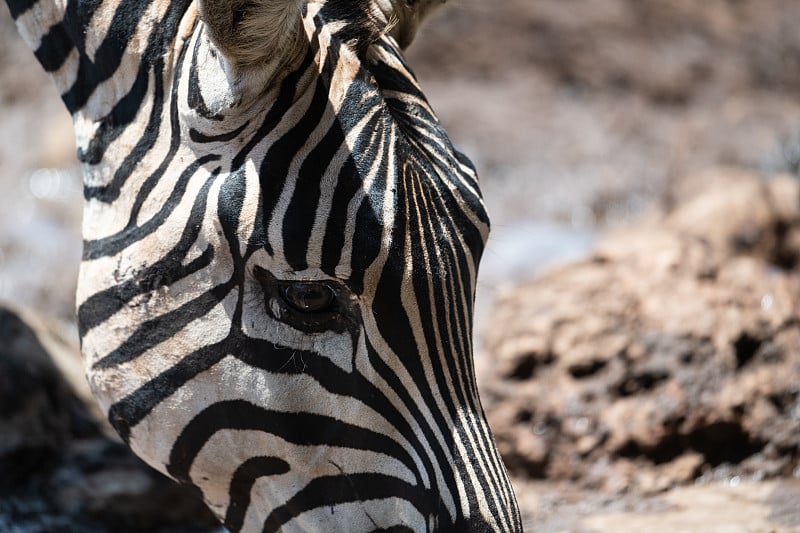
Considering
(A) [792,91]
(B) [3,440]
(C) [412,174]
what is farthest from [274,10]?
(A) [792,91]

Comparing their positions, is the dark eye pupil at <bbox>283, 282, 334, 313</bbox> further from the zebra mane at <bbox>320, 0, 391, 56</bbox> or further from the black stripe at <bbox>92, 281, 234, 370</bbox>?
the zebra mane at <bbox>320, 0, 391, 56</bbox>

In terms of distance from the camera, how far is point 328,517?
7.04 ft

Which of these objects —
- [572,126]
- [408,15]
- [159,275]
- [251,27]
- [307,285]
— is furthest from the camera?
[572,126]

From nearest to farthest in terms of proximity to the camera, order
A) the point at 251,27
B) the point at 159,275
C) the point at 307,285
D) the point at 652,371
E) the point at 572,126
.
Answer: the point at 251,27 < the point at 307,285 < the point at 159,275 < the point at 652,371 < the point at 572,126

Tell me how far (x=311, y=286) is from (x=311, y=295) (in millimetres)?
21

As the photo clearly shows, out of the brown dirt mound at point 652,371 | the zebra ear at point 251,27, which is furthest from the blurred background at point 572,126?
the zebra ear at point 251,27

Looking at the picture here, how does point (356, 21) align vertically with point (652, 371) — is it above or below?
above

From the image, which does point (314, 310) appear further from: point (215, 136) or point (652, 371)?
point (652, 371)

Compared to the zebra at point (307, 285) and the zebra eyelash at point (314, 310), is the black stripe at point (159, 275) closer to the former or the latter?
the zebra at point (307, 285)

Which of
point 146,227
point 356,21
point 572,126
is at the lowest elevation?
point 146,227

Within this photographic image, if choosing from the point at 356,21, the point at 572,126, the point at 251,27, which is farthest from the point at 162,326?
the point at 572,126

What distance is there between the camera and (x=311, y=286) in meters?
2.09

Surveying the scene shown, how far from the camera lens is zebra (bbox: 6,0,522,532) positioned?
2076 mm

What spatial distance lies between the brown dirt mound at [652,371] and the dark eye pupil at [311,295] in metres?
2.17
